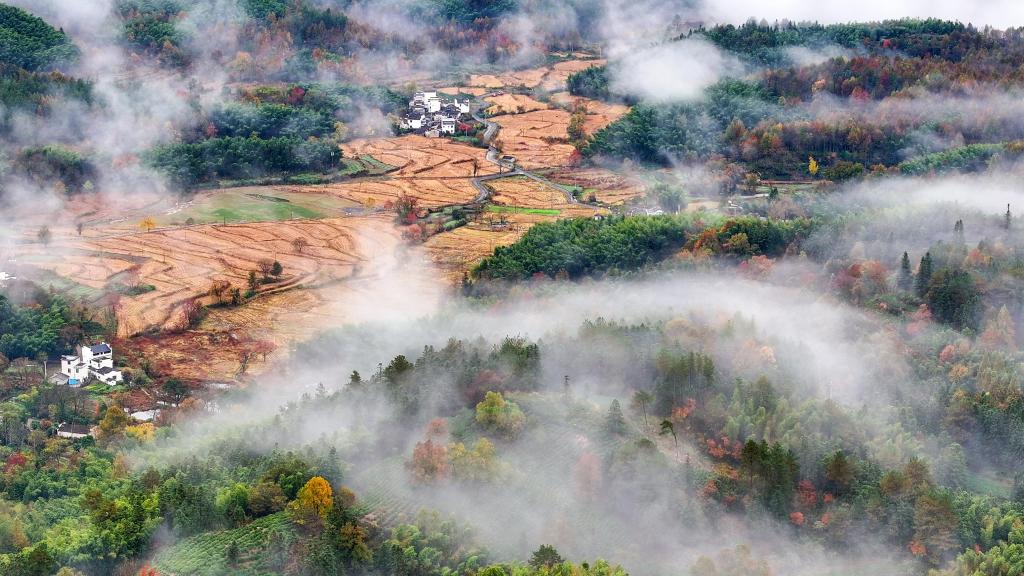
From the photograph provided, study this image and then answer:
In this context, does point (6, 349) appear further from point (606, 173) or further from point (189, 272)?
point (606, 173)

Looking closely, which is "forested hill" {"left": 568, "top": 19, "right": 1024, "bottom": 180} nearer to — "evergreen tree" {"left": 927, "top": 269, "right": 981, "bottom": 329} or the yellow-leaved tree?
"evergreen tree" {"left": 927, "top": 269, "right": 981, "bottom": 329}

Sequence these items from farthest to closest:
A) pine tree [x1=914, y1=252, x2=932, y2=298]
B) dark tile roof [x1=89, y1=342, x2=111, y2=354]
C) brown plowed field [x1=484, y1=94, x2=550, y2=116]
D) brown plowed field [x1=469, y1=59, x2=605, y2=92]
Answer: brown plowed field [x1=469, y1=59, x2=605, y2=92] < brown plowed field [x1=484, y1=94, x2=550, y2=116] < pine tree [x1=914, y1=252, x2=932, y2=298] < dark tile roof [x1=89, y1=342, x2=111, y2=354]

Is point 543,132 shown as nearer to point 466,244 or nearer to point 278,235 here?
point 466,244

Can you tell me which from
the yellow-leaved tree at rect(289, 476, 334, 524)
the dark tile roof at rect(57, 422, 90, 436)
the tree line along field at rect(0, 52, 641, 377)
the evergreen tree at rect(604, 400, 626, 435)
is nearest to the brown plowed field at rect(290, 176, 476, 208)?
the tree line along field at rect(0, 52, 641, 377)

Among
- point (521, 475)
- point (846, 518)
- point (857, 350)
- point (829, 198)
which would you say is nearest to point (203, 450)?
point (521, 475)

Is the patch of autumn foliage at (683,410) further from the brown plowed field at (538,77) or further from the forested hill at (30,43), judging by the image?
the brown plowed field at (538,77)
